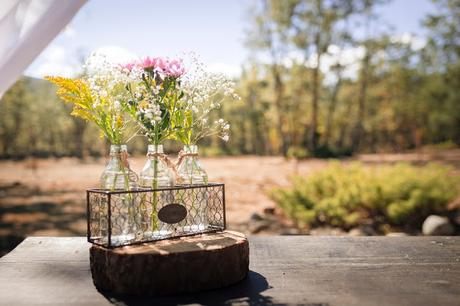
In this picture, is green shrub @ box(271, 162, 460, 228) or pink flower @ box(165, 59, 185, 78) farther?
green shrub @ box(271, 162, 460, 228)

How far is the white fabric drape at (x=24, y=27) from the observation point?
6.18 feet

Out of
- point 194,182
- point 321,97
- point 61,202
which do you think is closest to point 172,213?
point 194,182

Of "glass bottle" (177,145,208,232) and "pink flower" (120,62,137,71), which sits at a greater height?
"pink flower" (120,62,137,71)

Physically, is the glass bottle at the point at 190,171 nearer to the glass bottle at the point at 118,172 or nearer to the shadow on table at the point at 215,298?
the glass bottle at the point at 118,172

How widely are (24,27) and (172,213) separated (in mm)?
920

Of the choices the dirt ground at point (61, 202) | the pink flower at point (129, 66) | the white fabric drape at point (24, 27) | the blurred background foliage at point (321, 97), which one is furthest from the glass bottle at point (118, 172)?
the blurred background foliage at point (321, 97)

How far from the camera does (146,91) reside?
6.21 feet

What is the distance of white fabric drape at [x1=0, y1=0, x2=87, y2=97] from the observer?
188 centimetres

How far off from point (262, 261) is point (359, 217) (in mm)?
4194

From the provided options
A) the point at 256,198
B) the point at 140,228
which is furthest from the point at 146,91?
the point at 256,198

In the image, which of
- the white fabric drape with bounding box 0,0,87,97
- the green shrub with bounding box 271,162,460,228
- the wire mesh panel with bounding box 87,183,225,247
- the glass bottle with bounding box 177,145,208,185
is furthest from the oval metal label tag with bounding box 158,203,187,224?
the green shrub with bounding box 271,162,460,228

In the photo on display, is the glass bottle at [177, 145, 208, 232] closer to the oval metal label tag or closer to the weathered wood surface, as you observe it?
the oval metal label tag

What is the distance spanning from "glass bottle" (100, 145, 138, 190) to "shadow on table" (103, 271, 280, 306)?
399 mm

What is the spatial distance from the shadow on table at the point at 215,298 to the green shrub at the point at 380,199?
4.02m
